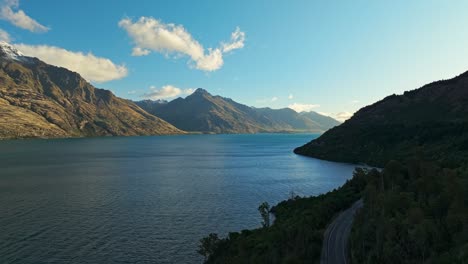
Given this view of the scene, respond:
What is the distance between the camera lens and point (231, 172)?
632ft

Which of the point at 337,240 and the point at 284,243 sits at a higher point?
the point at 337,240

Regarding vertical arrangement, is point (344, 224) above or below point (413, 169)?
below

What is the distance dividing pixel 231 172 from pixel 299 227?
125017mm

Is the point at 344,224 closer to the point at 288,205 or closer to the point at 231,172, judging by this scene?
the point at 288,205

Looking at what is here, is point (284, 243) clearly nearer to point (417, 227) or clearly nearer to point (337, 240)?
point (337, 240)

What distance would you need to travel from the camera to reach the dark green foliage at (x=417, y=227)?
49656 millimetres

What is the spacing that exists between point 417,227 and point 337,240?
15.1 metres

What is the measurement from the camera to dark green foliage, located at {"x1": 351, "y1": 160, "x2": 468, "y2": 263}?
49.7 metres

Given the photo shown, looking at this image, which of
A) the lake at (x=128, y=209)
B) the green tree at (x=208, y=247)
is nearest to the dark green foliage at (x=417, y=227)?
the green tree at (x=208, y=247)

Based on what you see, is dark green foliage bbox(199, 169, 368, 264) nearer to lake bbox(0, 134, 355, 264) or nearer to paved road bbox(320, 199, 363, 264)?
paved road bbox(320, 199, 363, 264)

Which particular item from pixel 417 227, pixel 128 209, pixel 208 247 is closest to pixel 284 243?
pixel 208 247

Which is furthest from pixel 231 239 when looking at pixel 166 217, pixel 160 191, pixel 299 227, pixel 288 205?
pixel 160 191

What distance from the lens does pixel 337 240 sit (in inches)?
2539

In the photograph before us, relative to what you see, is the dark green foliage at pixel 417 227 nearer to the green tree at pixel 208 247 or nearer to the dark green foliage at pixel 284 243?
the dark green foliage at pixel 284 243
